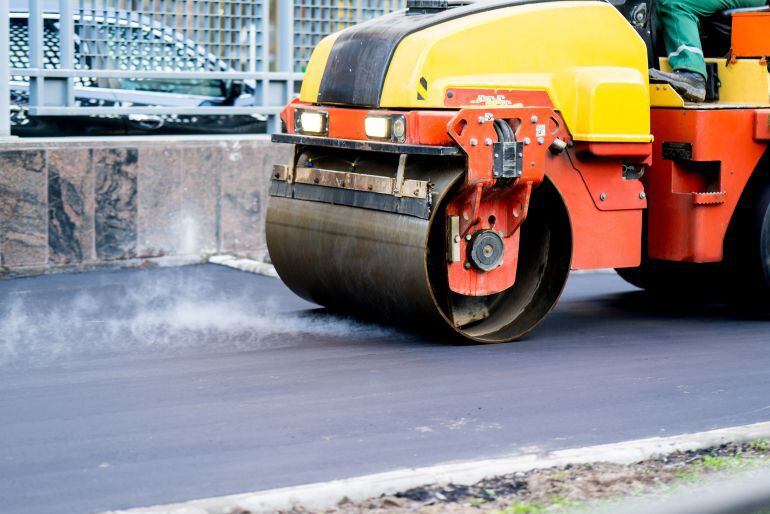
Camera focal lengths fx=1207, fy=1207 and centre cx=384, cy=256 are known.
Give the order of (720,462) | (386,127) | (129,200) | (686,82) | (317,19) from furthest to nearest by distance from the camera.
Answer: (317,19) < (129,200) < (686,82) < (386,127) < (720,462)

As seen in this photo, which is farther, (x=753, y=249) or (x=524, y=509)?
(x=753, y=249)

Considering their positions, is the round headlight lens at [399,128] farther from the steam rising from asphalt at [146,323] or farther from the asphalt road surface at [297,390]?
the steam rising from asphalt at [146,323]

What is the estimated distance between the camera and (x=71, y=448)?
13.8ft

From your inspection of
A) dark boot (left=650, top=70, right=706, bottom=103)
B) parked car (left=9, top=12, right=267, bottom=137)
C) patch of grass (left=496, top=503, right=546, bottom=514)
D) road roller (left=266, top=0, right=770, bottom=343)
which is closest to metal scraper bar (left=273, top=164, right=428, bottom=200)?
road roller (left=266, top=0, right=770, bottom=343)

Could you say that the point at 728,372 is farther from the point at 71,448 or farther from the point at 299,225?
the point at 71,448

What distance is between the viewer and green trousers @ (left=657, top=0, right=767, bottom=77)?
6816 millimetres

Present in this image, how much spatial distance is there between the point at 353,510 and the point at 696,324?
4019 millimetres

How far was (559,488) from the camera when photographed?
3703 mm

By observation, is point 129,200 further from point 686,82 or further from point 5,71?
point 686,82

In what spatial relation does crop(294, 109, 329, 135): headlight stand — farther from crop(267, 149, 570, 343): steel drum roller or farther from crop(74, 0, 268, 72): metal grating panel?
crop(74, 0, 268, 72): metal grating panel

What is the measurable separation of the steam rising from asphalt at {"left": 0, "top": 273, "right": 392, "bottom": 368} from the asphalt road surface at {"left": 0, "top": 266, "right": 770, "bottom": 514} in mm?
19

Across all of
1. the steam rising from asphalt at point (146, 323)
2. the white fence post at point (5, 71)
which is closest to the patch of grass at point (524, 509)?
the steam rising from asphalt at point (146, 323)

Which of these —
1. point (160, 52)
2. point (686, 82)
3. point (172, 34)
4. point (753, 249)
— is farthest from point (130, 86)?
point (753, 249)

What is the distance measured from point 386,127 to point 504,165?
616mm
